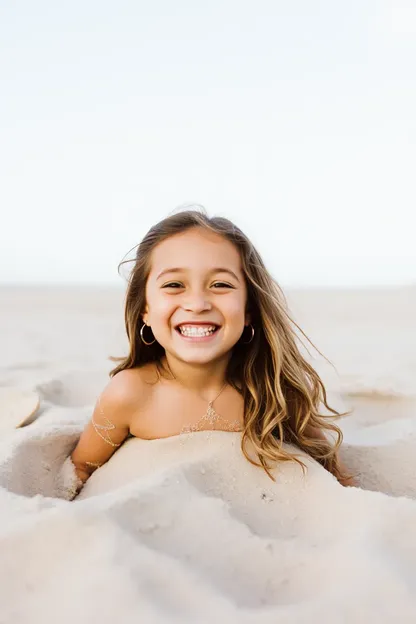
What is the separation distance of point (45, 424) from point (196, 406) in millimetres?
750

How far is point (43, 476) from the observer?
75.3 inches

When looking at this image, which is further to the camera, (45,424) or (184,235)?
(45,424)

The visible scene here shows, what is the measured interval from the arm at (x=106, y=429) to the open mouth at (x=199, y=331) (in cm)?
30

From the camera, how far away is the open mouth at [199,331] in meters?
1.89

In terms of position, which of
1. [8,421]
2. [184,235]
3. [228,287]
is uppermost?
[184,235]

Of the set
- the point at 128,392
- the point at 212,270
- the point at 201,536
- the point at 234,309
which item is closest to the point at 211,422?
the point at 128,392

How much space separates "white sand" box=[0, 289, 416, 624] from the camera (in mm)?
1026

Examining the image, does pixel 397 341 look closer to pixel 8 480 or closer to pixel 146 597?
pixel 8 480

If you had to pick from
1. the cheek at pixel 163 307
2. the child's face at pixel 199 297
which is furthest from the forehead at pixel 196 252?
the cheek at pixel 163 307

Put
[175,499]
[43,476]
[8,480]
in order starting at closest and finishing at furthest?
[175,499] < [8,480] < [43,476]

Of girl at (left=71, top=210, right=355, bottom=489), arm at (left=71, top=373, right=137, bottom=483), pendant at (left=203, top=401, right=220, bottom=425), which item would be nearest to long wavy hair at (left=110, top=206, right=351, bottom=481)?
girl at (left=71, top=210, right=355, bottom=489)

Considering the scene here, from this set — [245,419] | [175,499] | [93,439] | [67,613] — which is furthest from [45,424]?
[67,613]

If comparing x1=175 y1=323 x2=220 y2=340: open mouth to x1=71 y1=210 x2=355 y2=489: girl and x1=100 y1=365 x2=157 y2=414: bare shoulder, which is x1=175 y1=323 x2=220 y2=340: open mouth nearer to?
x1=71 y1=210 x2=355 y2=489: girl

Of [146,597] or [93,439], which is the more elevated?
[146,597]
